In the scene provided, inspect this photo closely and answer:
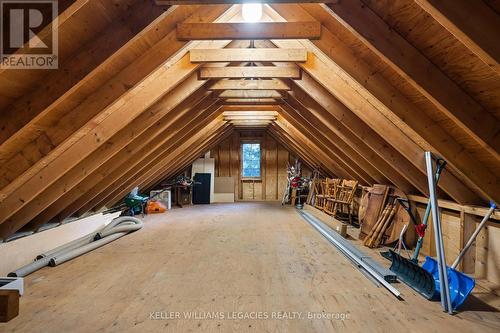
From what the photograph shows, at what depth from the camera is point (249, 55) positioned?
10.2ft

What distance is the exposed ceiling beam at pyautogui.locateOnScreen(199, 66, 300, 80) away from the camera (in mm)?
3549

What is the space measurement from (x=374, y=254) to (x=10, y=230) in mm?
4518

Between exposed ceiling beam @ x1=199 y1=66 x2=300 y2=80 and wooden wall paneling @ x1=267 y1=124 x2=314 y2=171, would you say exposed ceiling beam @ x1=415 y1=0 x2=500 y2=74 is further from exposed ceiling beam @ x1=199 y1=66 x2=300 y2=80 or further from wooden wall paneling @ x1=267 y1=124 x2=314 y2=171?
wooden wall paneling @ x1=267 y1=124 x2=314 y2=171

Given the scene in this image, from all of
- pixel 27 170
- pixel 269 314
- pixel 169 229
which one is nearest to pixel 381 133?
pixel 269 314

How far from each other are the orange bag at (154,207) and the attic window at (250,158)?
388cm

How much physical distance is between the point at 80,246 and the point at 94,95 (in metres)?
2.67

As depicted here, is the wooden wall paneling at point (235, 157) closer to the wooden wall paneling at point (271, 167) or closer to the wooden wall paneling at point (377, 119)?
the wooden wall paneling at point (271, 167)

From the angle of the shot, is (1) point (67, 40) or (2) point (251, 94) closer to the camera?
(1) point (67, 40)

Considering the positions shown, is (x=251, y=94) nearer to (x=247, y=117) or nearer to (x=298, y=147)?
(x=247, y=117)

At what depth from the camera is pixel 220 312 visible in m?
2.25

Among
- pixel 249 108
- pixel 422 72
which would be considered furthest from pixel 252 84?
pixel 422 72

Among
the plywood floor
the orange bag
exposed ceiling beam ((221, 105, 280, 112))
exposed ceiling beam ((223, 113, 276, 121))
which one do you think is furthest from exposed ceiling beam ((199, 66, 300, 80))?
the orange bag

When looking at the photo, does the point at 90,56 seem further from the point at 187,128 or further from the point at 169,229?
the point at 169,229

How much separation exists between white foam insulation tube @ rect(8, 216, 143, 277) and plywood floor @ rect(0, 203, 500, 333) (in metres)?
0.11
